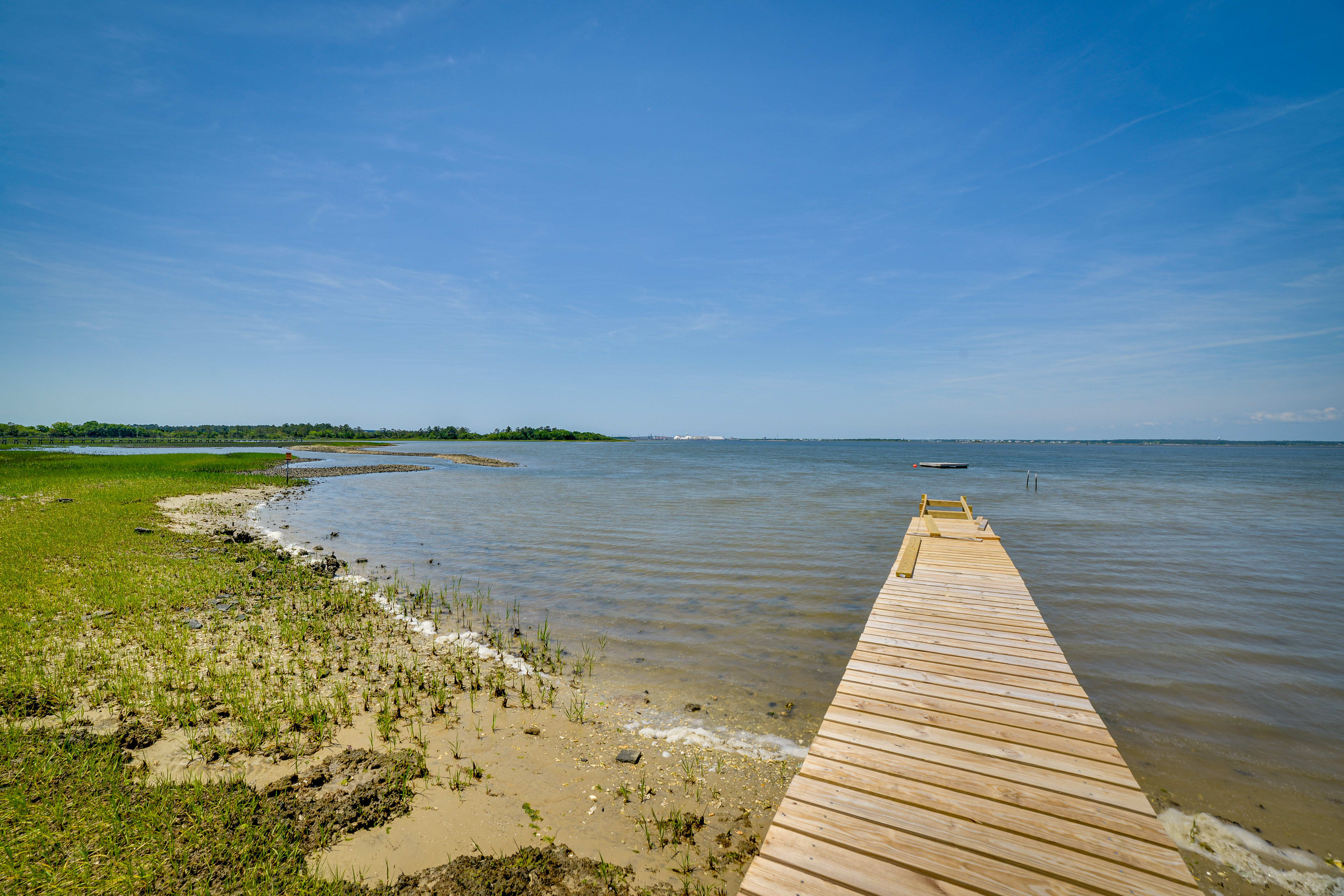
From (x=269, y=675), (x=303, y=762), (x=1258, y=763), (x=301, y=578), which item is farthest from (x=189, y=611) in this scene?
(x=1258, y=763)

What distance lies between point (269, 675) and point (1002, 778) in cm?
908

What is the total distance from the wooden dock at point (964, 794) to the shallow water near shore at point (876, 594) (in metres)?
1.52

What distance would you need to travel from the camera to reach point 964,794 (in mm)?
4227

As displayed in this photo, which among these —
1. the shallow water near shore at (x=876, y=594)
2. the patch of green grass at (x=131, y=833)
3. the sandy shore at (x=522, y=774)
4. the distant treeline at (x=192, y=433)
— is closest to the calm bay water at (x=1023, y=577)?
the shallow water near shore at (x=876, y=594)

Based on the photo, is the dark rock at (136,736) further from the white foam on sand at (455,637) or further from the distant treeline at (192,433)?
the distant treeline at (192,433)

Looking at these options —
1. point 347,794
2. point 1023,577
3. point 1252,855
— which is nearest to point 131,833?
point 347,794

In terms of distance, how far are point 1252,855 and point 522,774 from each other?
278 inches

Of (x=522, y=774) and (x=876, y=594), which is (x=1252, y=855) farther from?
(x=876, y=594)

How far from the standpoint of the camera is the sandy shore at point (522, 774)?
178 inches

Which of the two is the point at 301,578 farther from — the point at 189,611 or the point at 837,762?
the point at 837,762

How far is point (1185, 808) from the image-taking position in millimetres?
5469

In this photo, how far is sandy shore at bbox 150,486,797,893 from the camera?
4.51 meters

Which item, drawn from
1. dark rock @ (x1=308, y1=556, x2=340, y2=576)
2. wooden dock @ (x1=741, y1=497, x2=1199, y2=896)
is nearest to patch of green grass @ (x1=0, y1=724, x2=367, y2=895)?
wooden dock @ (x1=741, y1=497, x2=1199, y2=896)

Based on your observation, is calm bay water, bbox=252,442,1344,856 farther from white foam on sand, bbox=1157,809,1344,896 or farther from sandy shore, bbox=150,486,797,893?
sandy shore, bbox=150,486,797,893
